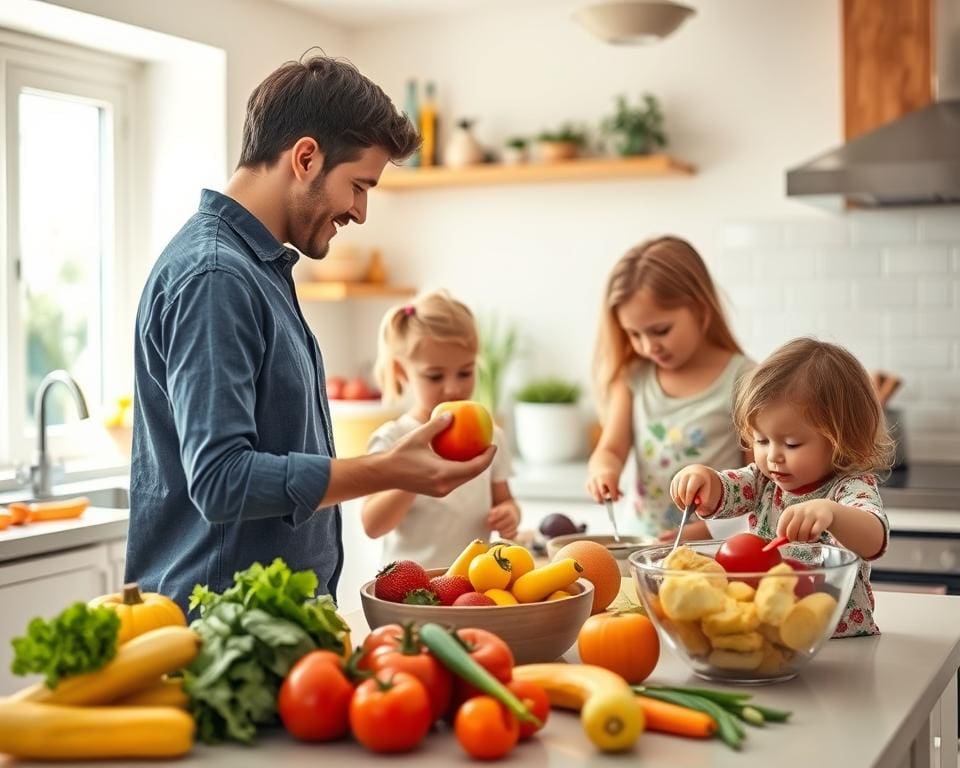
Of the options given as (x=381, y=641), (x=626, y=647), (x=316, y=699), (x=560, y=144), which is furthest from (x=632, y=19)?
(x=316, y=699)

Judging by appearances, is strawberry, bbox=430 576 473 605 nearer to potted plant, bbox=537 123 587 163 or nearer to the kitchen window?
the kitchen window

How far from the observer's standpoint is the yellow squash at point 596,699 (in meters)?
1.19

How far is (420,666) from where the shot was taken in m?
1.22

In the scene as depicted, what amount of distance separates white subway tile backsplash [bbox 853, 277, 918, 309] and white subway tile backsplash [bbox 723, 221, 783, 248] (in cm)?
31

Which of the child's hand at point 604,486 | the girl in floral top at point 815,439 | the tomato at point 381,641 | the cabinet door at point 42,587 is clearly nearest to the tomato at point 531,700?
the tomato at point 381,641

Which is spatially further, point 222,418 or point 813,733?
point 222,418

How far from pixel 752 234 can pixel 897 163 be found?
79 cm

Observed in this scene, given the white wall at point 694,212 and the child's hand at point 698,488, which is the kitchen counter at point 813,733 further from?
the white wall at point 694,212

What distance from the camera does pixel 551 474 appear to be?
3.91 meters

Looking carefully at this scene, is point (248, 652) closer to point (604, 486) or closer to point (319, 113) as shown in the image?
point (319, 113)

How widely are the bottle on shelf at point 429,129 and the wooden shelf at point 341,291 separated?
0.49m

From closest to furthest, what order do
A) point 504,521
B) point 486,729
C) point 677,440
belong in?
point 486,729 < point 504,521 < point 677,440

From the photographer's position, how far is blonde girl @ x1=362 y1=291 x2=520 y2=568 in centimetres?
251

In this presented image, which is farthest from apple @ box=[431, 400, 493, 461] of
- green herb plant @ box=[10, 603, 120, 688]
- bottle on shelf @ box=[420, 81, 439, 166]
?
bottle on shelf @ box=[420, 81, 439, 166]
